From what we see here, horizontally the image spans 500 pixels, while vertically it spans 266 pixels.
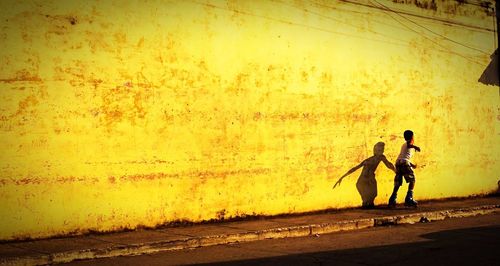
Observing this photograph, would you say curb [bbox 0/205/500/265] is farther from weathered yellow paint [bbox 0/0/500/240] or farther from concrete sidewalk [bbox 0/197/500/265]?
weathered yellow paint [bbox 0/0/500/240]

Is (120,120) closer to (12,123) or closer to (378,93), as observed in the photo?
(12,123)

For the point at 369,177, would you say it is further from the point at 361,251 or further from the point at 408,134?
the point at 361,251

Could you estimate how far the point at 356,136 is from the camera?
9.54 meters

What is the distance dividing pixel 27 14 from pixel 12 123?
1513mm

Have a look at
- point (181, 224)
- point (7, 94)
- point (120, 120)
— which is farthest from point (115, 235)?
point (7, 94)

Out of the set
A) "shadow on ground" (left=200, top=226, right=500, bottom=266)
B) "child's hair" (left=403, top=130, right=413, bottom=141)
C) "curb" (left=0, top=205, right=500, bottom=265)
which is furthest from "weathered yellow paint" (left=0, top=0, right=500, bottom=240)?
"shadow on ground" (left=200, top=226, right=500, bottom=266)

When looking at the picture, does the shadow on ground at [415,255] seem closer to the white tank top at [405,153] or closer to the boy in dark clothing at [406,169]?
the boy in dark clothing at [406,169]

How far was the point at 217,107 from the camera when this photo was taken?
811cm

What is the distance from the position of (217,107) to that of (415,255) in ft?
12.7

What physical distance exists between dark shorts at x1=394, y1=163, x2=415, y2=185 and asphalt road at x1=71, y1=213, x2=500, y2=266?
170 cm

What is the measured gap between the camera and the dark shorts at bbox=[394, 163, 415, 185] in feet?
30.9

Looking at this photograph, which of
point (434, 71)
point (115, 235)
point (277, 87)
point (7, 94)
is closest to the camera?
point (7, 94)

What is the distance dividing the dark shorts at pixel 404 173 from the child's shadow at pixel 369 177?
1.53 feet

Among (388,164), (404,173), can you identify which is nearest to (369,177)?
(388,164)
